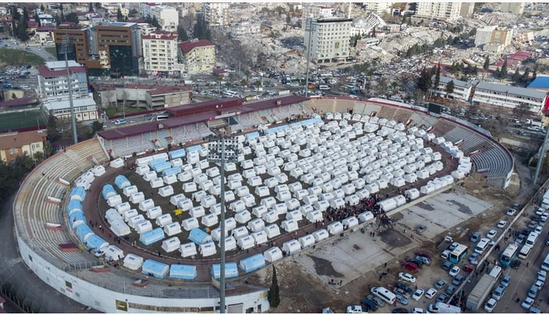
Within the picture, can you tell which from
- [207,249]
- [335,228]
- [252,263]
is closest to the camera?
[252,263]

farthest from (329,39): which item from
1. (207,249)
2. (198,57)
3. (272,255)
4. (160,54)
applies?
(207,249)

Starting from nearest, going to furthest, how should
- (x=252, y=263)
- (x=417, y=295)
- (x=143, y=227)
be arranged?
(x=417, y=295), (x=252, y=263), (x=143, y=227)

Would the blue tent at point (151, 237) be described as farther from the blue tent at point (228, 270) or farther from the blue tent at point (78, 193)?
the blue tent at point (78, 193)

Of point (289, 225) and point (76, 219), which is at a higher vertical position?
point (76, 219)

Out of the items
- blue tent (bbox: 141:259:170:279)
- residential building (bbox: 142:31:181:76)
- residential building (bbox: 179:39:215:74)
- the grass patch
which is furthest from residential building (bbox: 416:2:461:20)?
blue tent (bbox: 141:259:170:279)

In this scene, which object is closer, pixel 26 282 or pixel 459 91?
pixel 26 282

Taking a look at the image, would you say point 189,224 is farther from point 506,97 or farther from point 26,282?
point 506,97

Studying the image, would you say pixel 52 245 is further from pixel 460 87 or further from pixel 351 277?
pixel 460 87

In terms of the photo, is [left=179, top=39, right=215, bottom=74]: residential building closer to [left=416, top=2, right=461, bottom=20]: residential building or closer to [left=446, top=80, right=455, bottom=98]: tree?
[left=446, top=80, right=455, bottom=98]: tree

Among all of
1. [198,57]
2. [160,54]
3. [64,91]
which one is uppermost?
[160,54]
